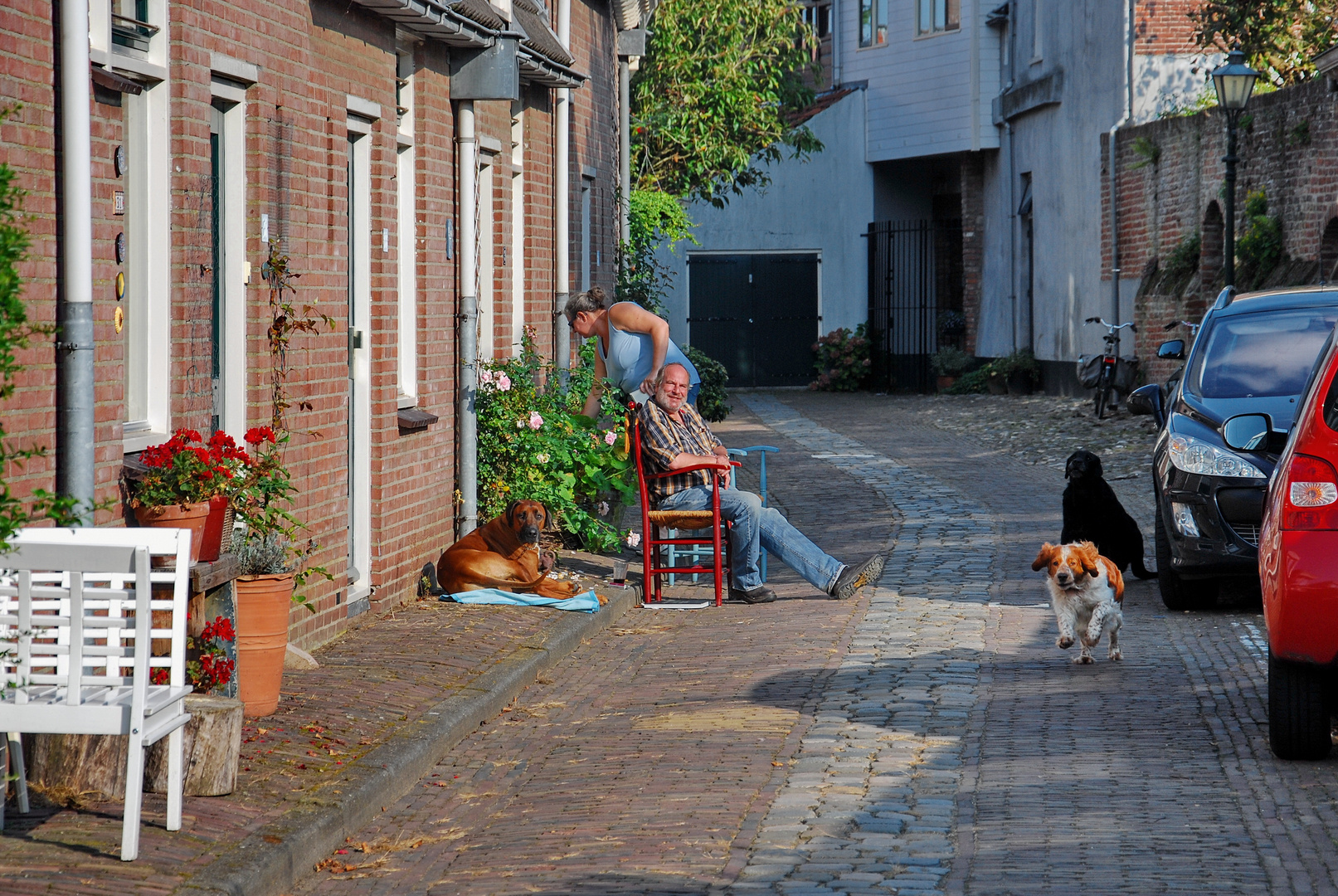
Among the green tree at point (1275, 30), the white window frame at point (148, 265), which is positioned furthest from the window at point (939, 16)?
the white window frame at point (148, 265)

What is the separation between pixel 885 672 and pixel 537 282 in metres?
6.36

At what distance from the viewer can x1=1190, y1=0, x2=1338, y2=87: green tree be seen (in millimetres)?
22453

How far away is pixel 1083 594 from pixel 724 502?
9.28 ft

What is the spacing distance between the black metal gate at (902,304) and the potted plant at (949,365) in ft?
1.85

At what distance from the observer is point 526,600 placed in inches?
384

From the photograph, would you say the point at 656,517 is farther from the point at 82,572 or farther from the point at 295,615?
the point at 82,572

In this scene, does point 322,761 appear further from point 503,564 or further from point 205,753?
point 503,564

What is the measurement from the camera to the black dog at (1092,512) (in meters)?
10.1

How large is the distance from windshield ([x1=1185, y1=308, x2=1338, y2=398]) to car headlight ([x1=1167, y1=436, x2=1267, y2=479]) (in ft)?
1.98

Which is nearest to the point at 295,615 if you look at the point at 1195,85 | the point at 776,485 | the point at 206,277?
the point at 206,277

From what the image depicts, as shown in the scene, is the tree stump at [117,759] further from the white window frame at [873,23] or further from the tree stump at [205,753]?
the white window frame at [873,23]

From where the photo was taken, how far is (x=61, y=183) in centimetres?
568

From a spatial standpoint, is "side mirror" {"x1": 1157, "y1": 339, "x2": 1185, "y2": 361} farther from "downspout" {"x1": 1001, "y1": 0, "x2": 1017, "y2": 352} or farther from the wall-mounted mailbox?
"downspout" {"x1": 1001, "y1": 0, "x2": 1017, "y2": 352}

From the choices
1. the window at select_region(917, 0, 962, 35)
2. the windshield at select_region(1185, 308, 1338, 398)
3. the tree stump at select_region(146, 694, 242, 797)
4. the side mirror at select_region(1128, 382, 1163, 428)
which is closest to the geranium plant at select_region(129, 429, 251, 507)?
the tree stump at select_region(146, 694, 242, 797)
